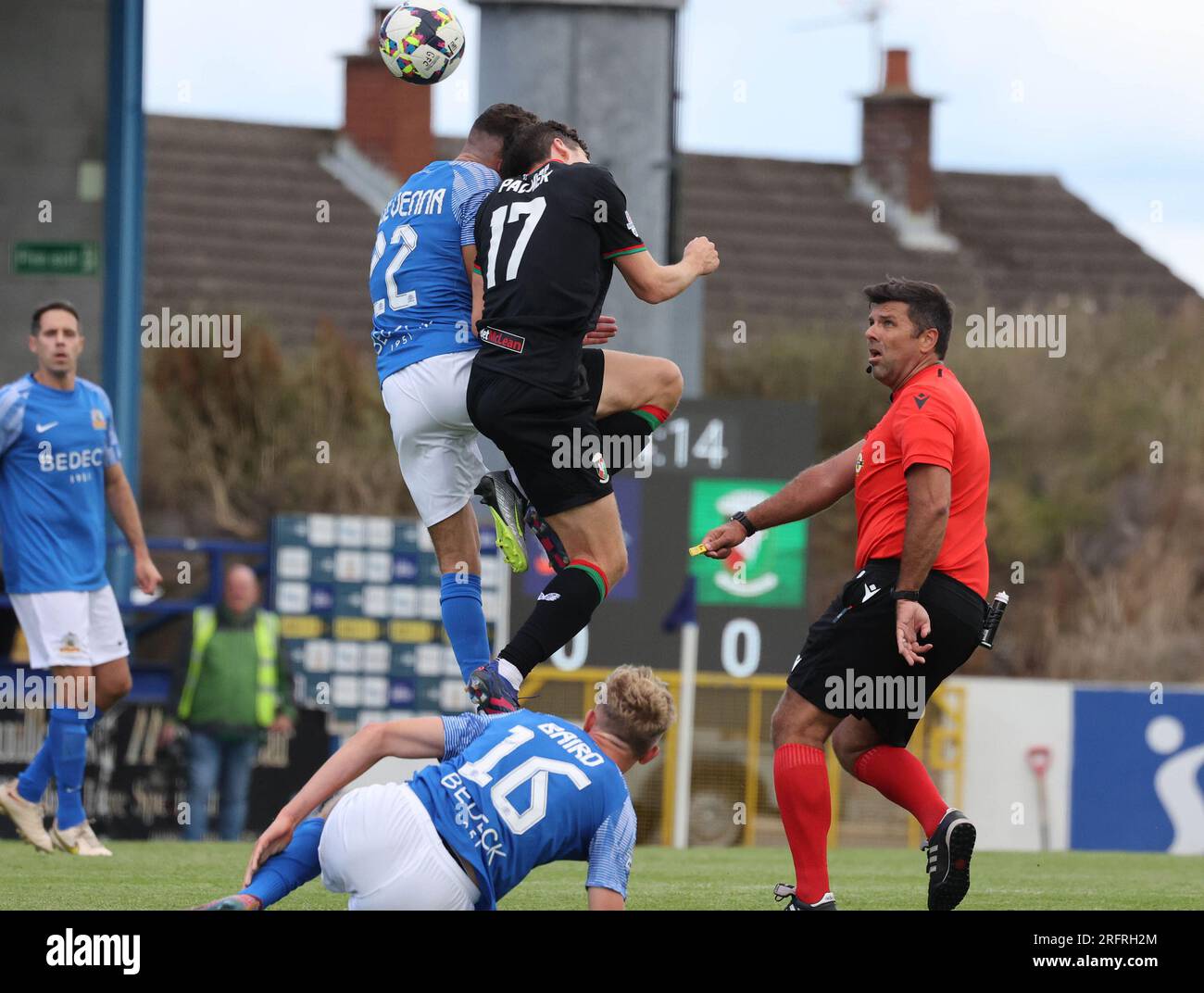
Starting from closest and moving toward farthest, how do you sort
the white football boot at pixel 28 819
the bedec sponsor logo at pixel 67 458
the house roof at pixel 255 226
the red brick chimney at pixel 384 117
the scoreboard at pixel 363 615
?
the white football boot at pixel 28 819, the bedec sponsor logo at pixel 67 458, the scoreboard at pixel 363 615, the house roof at pixel 255 226, the red brick chimney at pixel 384 117

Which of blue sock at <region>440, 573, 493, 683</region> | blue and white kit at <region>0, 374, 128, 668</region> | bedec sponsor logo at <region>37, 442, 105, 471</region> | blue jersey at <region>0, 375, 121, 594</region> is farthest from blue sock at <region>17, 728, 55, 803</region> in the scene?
blue sock at <region>440, 573, 493, 683</region>

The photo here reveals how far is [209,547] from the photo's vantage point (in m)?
17.3

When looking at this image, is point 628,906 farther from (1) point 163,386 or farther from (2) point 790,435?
(1) point 163,386

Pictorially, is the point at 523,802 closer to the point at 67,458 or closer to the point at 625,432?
the point at 625,432

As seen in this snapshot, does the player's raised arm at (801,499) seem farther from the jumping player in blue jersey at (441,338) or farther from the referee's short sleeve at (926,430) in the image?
the jumping player in blue jersey at (441,338)

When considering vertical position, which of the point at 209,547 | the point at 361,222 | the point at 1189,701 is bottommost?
the point at 1189,701

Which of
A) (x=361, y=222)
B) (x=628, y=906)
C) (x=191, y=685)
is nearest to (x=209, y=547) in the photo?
(x=191, y=685)

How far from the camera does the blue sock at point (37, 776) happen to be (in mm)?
9780

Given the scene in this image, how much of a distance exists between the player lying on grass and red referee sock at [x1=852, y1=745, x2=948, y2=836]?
1.44 metres

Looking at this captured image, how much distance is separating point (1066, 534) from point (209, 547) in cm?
1200

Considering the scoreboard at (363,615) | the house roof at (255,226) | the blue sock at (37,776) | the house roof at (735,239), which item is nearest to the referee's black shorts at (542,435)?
the blue sock at (37,776)

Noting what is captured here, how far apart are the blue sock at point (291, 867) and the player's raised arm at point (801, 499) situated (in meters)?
1.97

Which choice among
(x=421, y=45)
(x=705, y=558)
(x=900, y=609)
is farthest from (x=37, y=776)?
(x=705, y=558)
